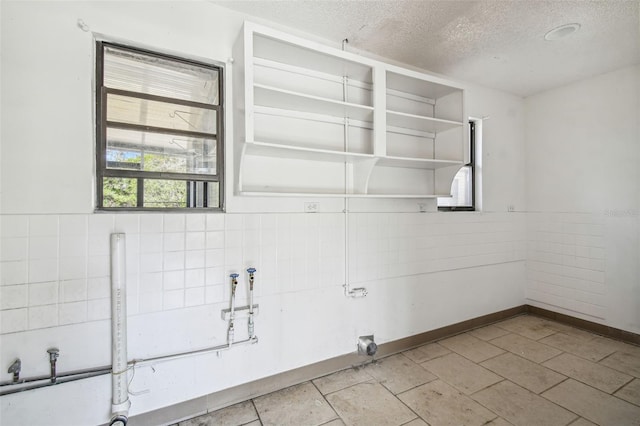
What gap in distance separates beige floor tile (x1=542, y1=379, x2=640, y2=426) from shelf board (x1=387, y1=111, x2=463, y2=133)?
218cm

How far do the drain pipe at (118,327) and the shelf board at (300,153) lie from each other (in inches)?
36.8

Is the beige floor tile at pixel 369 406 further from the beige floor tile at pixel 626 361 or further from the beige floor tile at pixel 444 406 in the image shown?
the beige floor tile at pixel 626 361

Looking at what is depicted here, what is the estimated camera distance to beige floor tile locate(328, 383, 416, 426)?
1895 millimetres

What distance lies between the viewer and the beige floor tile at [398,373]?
2270mm

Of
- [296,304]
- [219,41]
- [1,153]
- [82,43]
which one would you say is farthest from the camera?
[296,304]

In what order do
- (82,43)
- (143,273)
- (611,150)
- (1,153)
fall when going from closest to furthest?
(1,153) → (82,43) → (143,273) → (611,150)

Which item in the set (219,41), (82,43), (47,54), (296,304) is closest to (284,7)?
(219,41)

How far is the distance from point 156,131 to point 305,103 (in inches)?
38.8

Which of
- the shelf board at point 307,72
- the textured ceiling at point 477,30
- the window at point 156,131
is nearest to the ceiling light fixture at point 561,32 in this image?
the textured ceiling at point 477,30

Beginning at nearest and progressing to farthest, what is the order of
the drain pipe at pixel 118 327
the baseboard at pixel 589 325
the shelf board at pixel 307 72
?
the drain pipe at pixel 118 327, the shelf board at pixel 307 72, the baseboard at pixel 589 325

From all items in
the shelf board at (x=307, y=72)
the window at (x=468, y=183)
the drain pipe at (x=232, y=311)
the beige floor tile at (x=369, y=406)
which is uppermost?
the shelf board at (x=307, y=72)

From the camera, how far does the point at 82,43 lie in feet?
5.44

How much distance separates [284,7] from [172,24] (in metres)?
0.73

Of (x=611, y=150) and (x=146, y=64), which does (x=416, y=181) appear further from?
(x=146, y=64)
